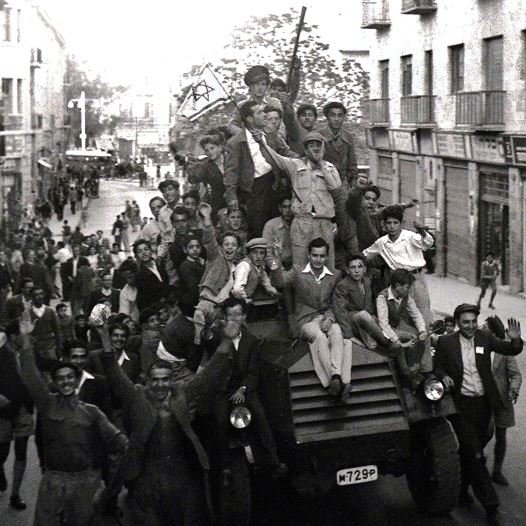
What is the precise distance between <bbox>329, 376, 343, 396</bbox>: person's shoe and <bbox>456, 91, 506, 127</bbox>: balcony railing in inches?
758

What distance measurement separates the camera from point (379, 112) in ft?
124

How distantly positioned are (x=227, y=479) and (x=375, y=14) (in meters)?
30.2

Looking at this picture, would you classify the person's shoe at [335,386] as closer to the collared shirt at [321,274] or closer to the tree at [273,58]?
the collared shirt at [321,274]

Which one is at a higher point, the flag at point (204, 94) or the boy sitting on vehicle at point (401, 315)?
the flag at point (204, 94)

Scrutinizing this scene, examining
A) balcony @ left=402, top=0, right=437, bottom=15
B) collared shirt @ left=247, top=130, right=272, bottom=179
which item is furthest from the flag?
balcony @ left=402, top=0, right=437, bottom=15

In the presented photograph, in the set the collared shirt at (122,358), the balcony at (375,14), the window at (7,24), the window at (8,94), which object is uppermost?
the window at (7,24)

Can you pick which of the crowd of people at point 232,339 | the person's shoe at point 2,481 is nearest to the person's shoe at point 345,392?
the crowd of people at point 232,339

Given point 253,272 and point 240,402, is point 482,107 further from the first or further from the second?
point 240,402

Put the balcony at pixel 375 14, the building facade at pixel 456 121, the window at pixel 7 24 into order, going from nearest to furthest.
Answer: the building facade at pixel 456 121, the balcony at pixel 375 14, the window at pixel 7 24

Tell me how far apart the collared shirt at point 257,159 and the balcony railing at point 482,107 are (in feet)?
52.3

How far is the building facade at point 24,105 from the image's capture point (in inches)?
1909

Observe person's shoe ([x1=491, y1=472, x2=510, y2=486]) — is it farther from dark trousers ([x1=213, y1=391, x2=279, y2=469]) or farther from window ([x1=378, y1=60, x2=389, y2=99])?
window ([x1=378, y1=60, x2=389, y2=99])

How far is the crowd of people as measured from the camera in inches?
324

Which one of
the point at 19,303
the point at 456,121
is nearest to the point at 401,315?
the point at 19,303
